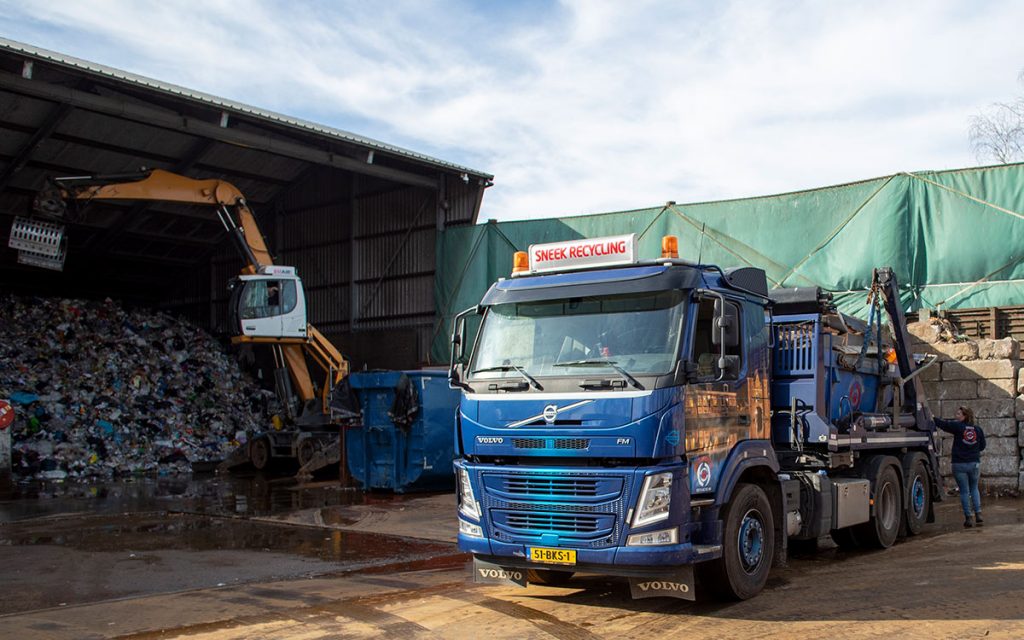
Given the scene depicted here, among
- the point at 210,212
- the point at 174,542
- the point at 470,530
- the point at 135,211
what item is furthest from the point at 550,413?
the point at 210,212

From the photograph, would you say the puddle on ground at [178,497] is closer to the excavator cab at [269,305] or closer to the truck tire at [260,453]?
the truck tire at [260,453]

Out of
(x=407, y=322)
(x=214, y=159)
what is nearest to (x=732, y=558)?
(x=407, y=322)

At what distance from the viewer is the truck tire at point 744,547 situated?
682 cm

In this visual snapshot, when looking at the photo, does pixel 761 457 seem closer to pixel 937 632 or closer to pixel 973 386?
pixel 937 632

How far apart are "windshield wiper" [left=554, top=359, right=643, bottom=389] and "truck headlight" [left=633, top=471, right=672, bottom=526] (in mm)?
647

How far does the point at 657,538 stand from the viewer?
6.27 metres

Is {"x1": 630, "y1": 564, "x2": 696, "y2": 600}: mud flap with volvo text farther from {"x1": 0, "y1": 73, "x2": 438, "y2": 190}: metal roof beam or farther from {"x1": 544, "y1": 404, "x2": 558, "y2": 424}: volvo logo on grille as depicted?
{"x1": 0, "y1": 73, "x2": 438, "y2": 190}: metal roof beam

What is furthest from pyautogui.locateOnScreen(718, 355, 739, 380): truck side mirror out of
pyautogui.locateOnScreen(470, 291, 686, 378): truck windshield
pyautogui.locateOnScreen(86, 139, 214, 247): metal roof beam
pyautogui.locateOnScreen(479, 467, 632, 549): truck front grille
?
pyautogui.locateOnScreen(86, 139, 214, 247): metal roof beam

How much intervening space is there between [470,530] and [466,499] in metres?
0.24

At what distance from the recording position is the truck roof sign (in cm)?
716

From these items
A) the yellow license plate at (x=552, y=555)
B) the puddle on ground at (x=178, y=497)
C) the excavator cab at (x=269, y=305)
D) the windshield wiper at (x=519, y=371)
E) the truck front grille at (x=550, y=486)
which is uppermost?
the excavator cab at (x=269, y=305)

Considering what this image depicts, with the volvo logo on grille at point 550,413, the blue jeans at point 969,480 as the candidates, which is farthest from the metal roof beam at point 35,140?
the blue jeans at point 969,480

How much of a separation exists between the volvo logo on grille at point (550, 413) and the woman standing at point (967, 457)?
718 centimetres

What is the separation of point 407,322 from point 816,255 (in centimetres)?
1167
